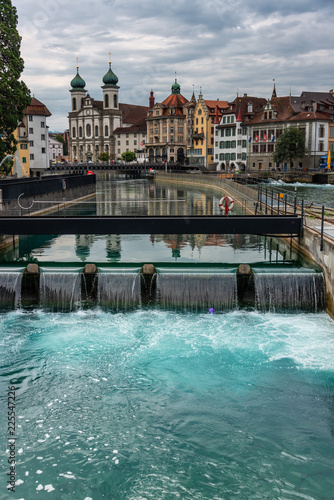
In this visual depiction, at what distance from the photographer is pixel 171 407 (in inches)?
565

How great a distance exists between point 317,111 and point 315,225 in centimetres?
9304

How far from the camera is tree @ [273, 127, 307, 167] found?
4181 inches

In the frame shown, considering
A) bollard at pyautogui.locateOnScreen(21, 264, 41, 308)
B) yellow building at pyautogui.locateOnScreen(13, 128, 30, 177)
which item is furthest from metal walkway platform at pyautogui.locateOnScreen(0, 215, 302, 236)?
yellow building at pyautogui.locateOnScreen(13, 128, 30, 177)

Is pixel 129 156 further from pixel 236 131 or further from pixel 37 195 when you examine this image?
pixel 37 195

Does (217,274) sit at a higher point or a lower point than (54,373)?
higher

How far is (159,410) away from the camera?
46.6ft

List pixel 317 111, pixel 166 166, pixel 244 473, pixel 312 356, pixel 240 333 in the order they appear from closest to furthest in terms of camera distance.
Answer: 1. pixel 244 473
2. pixel 312 356
3. pixel 240 333
4. pixel 317 111
5. pixel 166 166

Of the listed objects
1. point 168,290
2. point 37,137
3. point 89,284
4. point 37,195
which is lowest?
point 168,290

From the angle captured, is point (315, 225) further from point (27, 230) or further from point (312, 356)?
point (27, 230)

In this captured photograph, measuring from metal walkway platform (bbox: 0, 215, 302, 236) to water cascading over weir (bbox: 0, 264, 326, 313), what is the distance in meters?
2.69

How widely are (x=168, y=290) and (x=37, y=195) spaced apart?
27.9m

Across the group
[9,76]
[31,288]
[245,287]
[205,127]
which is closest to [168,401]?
[245,287]

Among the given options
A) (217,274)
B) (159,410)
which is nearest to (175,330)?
(217,274)

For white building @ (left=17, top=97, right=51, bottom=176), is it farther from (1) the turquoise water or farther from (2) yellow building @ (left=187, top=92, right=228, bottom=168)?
(1) the turquoise water
